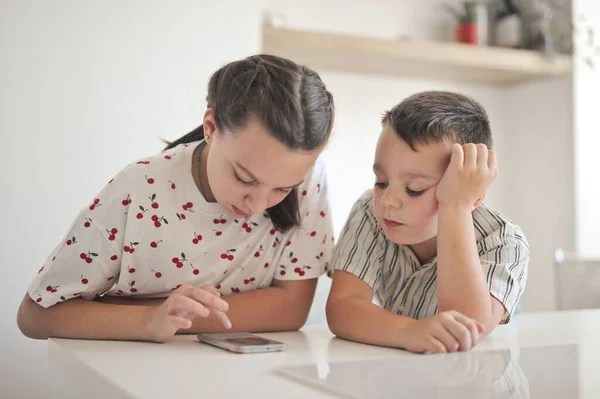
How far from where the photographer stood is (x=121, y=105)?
6.98 feet

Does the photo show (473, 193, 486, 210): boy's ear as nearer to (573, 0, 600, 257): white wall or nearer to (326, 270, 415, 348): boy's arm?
(326, 270, 415, 348): boy's arm

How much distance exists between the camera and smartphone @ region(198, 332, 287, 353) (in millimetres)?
871

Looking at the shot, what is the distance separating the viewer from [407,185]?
3.50 feet

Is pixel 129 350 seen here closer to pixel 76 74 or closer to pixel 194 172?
pixel 194 172

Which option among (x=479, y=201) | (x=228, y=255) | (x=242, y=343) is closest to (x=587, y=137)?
(x=479, y=201)

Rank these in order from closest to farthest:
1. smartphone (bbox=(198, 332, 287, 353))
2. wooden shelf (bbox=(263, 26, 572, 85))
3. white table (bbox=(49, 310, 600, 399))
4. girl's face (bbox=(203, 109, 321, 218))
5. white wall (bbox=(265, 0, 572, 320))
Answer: white table (bbox=(49, 310, 600, 399)) → smartphone (bbox=(198, 332, 287, 353)) → girl's face (bbox=(203, 109, 321, 218)) → wooden shelf (bbox=(263, 26, 572, 85)) → white wall (bbox=(265, 0, 572, 320))

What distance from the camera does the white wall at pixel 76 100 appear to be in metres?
1.99

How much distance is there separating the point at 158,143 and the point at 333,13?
1181 mm

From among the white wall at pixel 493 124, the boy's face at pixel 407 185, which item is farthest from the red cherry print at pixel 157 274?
the white wall at pixel 493 124

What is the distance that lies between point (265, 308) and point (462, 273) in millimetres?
304

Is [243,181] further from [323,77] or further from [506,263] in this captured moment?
[323,77]

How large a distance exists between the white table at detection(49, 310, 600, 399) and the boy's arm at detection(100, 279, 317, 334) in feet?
0.11

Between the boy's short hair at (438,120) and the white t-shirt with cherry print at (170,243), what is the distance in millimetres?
208

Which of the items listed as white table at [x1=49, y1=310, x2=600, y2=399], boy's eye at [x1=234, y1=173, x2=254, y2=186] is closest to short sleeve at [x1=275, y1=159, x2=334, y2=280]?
white table at [x1=49, y1=310, x2=600, y2=399]
